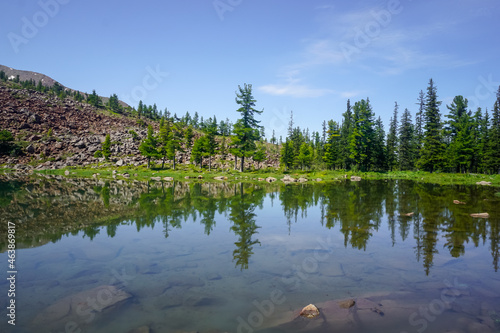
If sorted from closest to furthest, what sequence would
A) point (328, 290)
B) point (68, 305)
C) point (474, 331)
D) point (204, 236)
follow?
point (474, 331), point (68, 305), point (328, 290), point (204, 236)

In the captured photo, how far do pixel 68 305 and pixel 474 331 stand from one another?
8422mm

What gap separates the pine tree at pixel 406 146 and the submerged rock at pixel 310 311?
78236mm

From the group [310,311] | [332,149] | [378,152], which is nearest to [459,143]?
[378,152]

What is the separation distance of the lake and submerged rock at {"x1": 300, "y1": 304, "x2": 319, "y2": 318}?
125mm

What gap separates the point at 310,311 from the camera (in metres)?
5.75

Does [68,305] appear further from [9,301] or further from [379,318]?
[379,318]

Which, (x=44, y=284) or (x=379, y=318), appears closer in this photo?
(x=379, y=318)

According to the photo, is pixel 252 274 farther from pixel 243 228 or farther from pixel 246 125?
pixel 246 125

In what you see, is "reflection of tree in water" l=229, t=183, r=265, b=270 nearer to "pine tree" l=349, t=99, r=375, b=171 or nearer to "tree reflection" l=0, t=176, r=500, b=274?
"tree reflection" l=0, t=176, r=500, b=274

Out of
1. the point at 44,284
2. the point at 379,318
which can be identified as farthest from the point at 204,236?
the point at 379,318

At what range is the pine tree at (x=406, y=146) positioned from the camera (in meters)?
74.2

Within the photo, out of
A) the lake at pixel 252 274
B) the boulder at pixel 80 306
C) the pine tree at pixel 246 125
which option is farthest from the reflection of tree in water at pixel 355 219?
the pine tree at pixel 246 125

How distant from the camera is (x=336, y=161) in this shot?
223ft

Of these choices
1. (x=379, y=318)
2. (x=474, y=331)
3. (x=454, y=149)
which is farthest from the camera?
(x=454, y=149)
